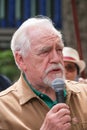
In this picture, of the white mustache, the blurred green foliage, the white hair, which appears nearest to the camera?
the white mustache

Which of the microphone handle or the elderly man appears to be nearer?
the microphone handle

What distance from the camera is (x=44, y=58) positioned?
11.5 ft

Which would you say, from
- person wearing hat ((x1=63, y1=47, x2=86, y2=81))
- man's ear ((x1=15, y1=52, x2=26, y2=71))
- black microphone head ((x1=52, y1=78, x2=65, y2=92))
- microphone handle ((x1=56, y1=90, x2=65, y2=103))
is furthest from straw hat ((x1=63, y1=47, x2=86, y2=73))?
microphone handle ((x1=56, y1=90, x2=65, y2=103))

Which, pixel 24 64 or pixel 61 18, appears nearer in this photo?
pixel 24 64

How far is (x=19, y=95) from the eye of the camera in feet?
11.7

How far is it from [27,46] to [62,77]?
295mm

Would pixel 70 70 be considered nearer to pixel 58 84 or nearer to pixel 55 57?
pixel 55 57

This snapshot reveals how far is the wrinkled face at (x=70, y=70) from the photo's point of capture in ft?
21.5

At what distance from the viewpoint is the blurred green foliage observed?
1403 cm

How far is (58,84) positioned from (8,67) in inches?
434

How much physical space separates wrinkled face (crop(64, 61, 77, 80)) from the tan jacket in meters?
2.87

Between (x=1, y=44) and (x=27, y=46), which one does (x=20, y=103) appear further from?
(x=1, y=44)

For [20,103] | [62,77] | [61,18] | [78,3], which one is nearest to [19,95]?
[20,103]

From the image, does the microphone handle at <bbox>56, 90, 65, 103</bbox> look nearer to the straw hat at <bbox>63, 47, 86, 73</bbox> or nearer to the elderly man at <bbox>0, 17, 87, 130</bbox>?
the elderly man at <bbox>0, 17, 87, 130</bbox>
